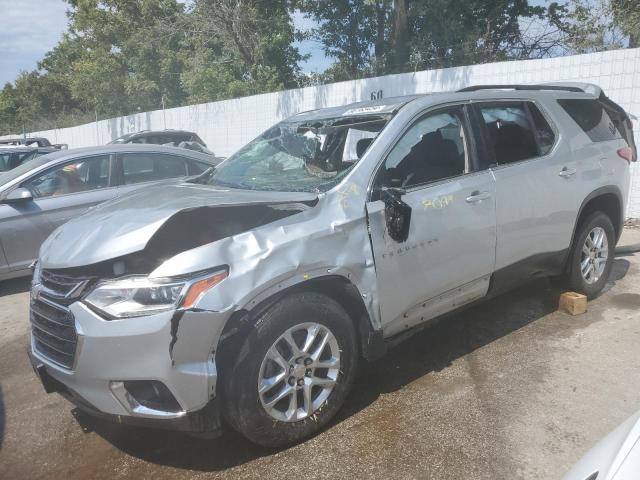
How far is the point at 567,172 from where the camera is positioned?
4016 mm

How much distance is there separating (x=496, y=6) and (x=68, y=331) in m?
17.7

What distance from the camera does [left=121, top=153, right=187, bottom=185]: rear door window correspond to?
5.97m

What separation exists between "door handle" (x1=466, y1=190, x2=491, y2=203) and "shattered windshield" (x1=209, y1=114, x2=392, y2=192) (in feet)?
2.45

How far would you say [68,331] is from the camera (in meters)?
2.48

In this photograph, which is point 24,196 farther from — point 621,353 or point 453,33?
point 453,33

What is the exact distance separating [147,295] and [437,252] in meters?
1.73

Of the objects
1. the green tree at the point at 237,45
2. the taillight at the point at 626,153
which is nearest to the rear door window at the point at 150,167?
the taillight at the point at 626,153

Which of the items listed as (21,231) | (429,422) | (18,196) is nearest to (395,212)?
(429,422)

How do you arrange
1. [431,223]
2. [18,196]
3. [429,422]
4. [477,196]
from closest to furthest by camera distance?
1. [429,422]
2. [431,223]
3. [477,196]
4. [18,196]

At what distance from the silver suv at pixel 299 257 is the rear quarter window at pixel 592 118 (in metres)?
0.24

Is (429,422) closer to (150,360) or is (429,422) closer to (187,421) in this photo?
(187,421)

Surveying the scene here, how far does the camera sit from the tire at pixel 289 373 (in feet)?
8.00

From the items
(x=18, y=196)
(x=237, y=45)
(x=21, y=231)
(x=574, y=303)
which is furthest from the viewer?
(x=237, y=45)

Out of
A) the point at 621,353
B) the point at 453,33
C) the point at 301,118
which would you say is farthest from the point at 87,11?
the point at 621,353
